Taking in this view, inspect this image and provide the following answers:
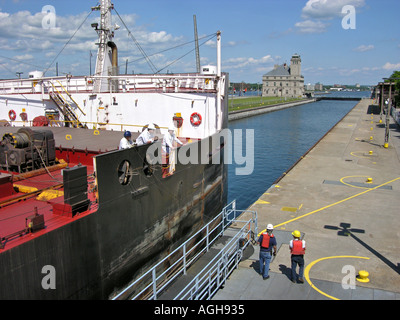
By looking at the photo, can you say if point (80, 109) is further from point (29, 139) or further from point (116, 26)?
point (29, 139)

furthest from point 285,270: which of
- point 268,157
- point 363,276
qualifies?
point 268,157

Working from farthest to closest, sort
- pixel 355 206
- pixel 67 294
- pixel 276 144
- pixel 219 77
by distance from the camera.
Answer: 1. pixel 276 144
2. pixel 355 206
3. pixel 219 77
4. pixel 67 294

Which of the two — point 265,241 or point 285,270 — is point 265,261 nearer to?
point 265,241

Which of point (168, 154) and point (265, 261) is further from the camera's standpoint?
point (168, 154)

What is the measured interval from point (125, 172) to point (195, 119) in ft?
24.5

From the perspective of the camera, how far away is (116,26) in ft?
58.9

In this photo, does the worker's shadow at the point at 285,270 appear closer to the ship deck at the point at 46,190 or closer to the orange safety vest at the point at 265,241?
the orange safety vest at the point at 265,241

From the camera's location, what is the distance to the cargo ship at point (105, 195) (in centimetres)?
638

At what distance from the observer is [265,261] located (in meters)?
9.38

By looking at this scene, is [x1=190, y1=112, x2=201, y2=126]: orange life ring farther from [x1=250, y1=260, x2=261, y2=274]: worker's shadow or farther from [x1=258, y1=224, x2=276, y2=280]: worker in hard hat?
[x1=258, y1=224, x2=276, y2=280]: worker in hard hat

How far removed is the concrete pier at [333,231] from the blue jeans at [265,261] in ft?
0.90

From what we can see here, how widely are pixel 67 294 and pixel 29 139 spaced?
16.2 feet

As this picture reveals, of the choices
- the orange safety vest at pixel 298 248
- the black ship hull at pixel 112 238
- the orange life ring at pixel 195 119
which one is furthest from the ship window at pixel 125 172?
the orange life ring at pixel 195 119
